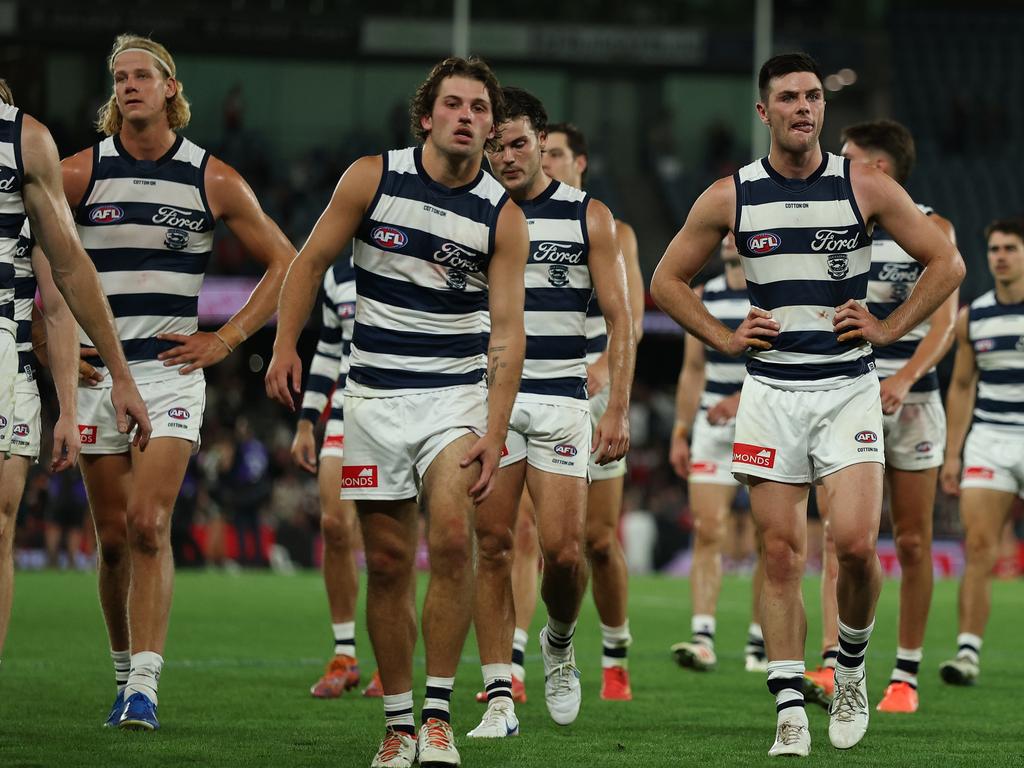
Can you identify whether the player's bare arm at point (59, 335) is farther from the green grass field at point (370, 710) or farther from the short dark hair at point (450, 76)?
the short dark hair at point (450, 76)

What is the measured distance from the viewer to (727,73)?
108ft

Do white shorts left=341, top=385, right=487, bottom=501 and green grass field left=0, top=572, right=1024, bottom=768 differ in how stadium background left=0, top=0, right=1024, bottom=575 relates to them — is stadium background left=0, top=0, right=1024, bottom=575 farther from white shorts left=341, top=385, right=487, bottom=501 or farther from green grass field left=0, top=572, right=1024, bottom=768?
white shorts left=341, top=385, right=487, bottom=501

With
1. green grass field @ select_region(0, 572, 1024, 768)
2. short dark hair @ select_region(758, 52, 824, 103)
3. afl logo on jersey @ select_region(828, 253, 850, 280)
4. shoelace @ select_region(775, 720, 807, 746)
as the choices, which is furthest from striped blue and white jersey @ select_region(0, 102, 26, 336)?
shoelace @ select_region(775, 720, 807, 746)

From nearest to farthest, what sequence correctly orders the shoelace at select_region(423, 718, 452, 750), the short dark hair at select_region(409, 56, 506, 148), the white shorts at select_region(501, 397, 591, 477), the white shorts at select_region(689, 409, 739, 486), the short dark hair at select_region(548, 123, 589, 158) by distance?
the shoelace at select_region(423, 718, 452, 750) → the short dark hair at select_region(409, 56, 506, 148) → the white shorts at select_region(501, 397, 591, 477) → the short dark hair at select_region(548, 123, 589, 158) → the white shorts at select_region(689, 409, 739, 486)

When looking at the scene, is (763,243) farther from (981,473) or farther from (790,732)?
(981,473)

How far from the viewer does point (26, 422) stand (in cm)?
580

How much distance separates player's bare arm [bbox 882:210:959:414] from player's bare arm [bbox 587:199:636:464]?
1.33 m

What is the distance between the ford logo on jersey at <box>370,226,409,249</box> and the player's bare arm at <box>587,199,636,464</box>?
4.39 ft

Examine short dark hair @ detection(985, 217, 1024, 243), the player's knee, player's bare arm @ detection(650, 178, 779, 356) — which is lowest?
the player's knee

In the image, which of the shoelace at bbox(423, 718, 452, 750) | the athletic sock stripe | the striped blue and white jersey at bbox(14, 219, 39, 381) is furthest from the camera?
the striped blue and white jersey at bbox(14, 219, 39, 381)

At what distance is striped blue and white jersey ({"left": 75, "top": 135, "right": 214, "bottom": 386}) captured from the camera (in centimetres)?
654

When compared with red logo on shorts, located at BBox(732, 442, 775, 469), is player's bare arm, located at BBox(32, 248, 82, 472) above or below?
above

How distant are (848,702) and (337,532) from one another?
300cm

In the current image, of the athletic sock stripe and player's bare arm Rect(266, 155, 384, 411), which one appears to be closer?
player's bare arm Rect(266, 155, 384, 411)
